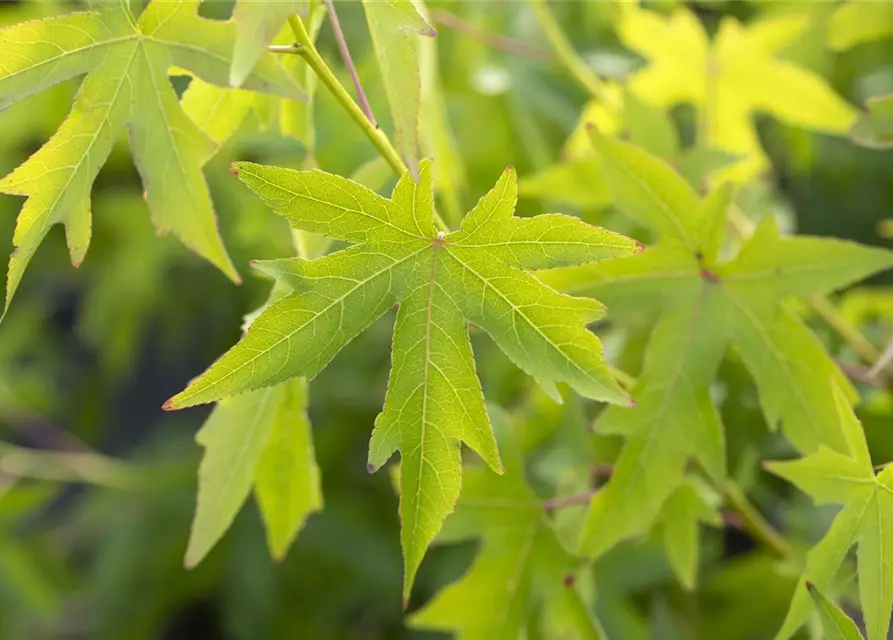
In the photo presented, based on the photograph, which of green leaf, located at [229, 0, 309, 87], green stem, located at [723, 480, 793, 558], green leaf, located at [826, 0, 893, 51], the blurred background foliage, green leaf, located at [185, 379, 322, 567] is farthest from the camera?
the blurred background foliage

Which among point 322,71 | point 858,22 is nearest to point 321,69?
point 322,71

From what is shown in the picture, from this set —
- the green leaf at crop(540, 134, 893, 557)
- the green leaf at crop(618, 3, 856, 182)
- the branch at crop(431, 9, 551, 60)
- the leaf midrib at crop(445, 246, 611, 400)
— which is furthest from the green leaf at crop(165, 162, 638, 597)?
the green leaf at crop(618, 3, 856, 182)

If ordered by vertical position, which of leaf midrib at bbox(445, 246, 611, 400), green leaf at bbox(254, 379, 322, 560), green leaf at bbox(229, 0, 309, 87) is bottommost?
green leaf at bbox(254, 379, 322, 560)

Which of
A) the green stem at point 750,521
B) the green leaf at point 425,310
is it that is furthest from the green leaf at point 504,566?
the green leaf at point 425,310

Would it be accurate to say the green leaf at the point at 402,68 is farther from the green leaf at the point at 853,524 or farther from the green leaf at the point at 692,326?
the green leaf at the point at 853,524

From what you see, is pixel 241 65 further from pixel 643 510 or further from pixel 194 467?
pixel 194 467

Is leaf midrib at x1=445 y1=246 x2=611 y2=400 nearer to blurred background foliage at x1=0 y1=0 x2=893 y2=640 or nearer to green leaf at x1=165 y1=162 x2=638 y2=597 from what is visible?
green leaf at x1=165 y1=162 x2=638 y2=597
